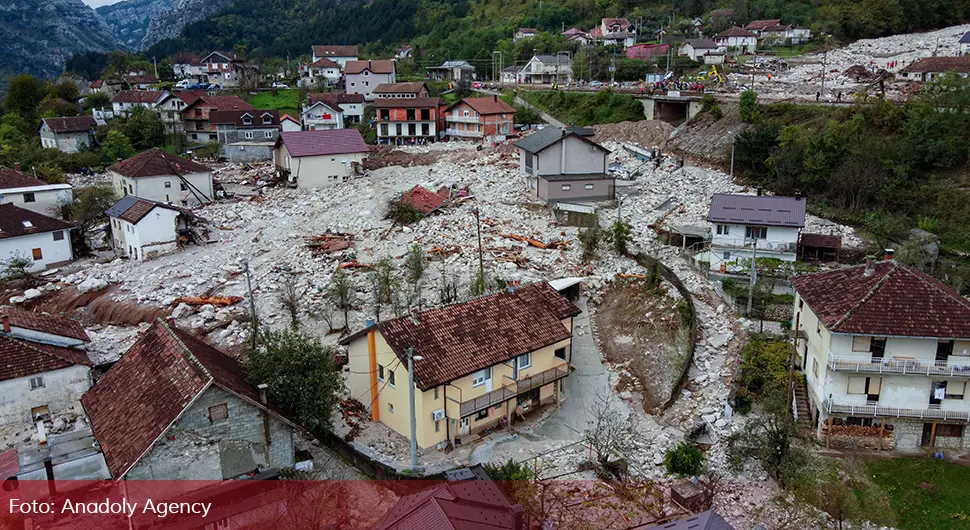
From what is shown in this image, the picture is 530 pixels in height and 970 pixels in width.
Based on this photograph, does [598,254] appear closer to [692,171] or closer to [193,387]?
[692,171]

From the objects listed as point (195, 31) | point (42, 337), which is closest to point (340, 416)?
point (42, 337)

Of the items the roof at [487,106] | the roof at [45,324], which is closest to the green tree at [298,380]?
the roof at [45,324]

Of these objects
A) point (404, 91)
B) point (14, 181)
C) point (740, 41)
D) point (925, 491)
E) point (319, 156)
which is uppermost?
point (740, 41)

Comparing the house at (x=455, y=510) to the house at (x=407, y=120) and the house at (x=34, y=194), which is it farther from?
the house at (x=407, y=120)

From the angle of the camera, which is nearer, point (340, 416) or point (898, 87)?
point (340, 416)

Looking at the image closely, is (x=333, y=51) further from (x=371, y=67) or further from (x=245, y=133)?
(x=245, y=133)

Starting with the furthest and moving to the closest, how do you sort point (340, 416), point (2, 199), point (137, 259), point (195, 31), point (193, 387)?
point (195, 31)
point (2, 199)
point (137, 259)
point (340, 416)
point (193, 387)

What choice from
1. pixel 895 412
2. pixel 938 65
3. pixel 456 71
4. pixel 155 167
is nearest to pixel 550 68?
pixel 456 71
